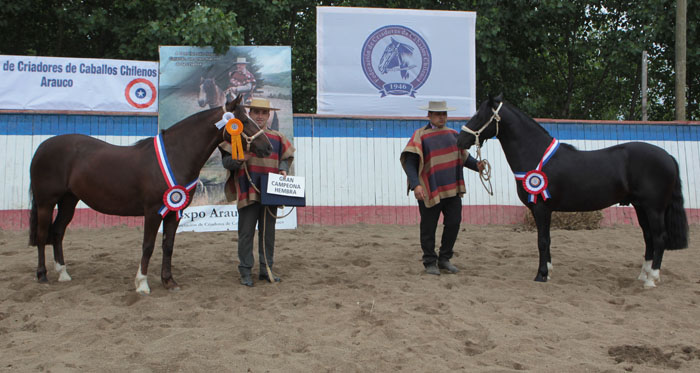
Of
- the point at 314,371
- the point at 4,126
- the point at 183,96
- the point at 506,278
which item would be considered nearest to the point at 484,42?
the point at 183,96

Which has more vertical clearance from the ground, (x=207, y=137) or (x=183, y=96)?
(x=183, y=96)

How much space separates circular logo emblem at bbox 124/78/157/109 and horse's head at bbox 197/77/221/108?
0.85 m

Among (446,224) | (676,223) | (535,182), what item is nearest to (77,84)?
(446,224)

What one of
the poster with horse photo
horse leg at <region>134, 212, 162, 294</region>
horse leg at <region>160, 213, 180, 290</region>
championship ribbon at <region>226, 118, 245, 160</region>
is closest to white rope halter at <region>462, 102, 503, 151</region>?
championship ribbon at <region>226, 118, 245, 160</region>

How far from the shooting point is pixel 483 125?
604cm

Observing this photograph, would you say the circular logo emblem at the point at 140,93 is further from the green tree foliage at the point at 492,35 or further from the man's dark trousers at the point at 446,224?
the man's dark trousers at the point at 446,224

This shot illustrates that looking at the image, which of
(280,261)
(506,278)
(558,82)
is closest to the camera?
(506,278)

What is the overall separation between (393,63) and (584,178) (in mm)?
5150

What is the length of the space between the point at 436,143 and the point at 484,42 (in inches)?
298

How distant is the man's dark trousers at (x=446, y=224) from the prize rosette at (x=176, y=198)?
2.56 m

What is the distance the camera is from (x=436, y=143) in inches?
241

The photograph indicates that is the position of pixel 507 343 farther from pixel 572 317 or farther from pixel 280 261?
pixel 280 261

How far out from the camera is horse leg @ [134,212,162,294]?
17.5 feet

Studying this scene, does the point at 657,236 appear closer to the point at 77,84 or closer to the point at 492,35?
the point at 492,35
